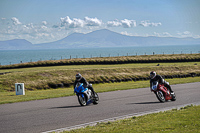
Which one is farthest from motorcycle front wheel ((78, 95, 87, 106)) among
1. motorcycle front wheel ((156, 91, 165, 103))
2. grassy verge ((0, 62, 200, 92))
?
grassy verge ((0, 62, 200, 92))

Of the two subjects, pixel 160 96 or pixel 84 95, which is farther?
pixel 160 96

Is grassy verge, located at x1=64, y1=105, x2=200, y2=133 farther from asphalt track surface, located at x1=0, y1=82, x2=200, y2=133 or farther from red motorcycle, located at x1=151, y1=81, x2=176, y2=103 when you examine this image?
red motorcycle, located at x1=151, y1=81, x2=176, y2=103

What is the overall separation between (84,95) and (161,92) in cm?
409

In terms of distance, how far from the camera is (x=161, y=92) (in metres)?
16.9

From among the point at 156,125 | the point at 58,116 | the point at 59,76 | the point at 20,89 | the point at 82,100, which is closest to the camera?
the point at 156,125

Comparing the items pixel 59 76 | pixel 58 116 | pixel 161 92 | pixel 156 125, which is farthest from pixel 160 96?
pixel 59 76

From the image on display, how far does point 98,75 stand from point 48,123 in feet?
92.2

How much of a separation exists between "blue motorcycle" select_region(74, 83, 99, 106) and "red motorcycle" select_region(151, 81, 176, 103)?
3.12m

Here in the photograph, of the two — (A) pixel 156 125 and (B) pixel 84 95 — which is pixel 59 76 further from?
(A) pixel 156 125

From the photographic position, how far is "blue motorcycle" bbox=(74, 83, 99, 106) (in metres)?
15.9

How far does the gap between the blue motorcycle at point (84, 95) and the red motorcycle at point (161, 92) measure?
312 centimetres

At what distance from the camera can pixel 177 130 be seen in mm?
8805

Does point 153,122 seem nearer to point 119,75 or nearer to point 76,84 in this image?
point 76,84

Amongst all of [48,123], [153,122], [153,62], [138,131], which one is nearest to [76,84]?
[48,123]
